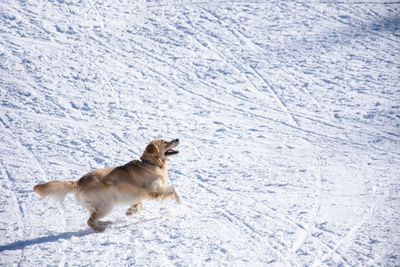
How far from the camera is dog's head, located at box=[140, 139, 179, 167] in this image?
6672mm

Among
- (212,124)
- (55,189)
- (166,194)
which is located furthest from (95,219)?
(212,124)

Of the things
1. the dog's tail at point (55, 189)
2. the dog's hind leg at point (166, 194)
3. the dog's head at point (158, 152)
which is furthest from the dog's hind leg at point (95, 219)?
the dog's head at point (158, 152)

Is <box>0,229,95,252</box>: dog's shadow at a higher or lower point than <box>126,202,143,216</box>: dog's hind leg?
higher

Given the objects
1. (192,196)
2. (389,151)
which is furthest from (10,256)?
(389,151)

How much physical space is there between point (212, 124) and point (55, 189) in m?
4.04

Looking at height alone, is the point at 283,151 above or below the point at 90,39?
below

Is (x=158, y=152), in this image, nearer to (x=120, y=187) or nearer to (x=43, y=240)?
(x=120, y=187)

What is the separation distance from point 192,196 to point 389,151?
3618 millimetres

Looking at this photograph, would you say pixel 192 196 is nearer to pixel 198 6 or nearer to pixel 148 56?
pixel 148 56

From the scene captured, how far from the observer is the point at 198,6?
45.2ft

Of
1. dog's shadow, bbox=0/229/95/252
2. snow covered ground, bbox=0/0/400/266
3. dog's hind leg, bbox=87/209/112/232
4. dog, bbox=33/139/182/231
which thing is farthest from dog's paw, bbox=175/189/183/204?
dog's shadow, bbox=0/229/95/252

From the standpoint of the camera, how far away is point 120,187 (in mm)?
6410

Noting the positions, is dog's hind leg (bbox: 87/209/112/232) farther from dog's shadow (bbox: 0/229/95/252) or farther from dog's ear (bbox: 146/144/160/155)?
dog's ear (bbox: 146/144/160/155)

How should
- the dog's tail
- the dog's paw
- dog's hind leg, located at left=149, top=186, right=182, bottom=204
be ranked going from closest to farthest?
the dog's tail, dog's hind leg, located at left=149, top=186, right=182, bottom=204, the dog's paw
